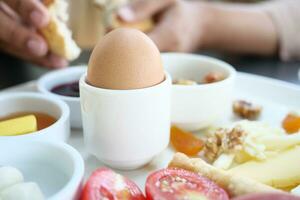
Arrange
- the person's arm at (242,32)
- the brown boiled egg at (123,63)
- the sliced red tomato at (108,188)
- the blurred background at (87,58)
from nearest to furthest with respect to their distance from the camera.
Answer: the sliced red tomato at (108,188) < the brown boiled egg at (123,63) < the blurred background at (87,58) < the person's arm at (242,32)

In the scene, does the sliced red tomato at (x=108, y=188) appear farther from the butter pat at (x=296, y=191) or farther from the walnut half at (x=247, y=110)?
the walnut half at (x=247, y=110)

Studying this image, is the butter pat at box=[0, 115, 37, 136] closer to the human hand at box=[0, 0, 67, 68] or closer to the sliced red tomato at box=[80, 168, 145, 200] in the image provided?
the sliced red tomato at box=[80, 168, 145, 200]

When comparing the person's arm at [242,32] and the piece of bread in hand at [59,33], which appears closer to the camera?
the piece of bread in hand at [59,33]

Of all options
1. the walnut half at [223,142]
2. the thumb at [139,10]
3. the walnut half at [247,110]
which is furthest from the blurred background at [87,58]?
the walnut half at [223,142]

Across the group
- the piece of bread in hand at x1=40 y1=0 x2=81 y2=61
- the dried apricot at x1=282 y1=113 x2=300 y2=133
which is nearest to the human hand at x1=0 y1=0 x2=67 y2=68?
the piece of bread in hand at x1=40 y1=0 x2=81 y2=61

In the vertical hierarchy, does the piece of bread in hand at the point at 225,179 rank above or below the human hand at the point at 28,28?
below

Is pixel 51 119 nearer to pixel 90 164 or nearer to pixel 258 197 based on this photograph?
pixel 90 164
